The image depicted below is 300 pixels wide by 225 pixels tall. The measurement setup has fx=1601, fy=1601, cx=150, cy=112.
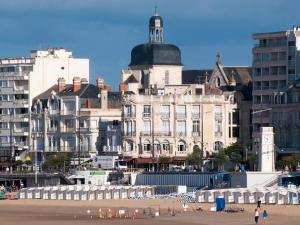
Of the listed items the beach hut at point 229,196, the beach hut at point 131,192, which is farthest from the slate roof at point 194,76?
the beach hut at point 229,196

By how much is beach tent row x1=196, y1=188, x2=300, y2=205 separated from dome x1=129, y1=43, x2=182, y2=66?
163 feet

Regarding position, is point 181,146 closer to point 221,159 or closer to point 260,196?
point 221,159

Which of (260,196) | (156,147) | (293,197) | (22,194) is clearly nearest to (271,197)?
(260,196)

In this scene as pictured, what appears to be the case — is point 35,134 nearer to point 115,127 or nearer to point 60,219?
point 115,127

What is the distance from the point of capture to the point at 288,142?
144 m

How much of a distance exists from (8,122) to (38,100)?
16.7ft

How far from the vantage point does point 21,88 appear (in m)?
168

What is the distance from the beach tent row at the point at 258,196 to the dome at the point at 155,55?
4978cm

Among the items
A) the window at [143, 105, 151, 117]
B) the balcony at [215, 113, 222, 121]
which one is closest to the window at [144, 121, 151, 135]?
the window at [143, 105, 151, 117]

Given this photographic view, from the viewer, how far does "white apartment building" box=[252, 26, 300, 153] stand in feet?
474

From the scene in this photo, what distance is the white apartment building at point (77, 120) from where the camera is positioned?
520 feet

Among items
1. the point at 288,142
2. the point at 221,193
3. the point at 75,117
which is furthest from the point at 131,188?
the point at 75,117

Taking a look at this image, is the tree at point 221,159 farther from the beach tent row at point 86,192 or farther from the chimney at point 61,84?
the chimney at point 61,84

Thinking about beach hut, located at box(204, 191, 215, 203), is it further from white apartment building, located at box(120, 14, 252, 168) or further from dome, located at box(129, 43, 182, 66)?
dome, located at box(129, 43, 182, 66)
